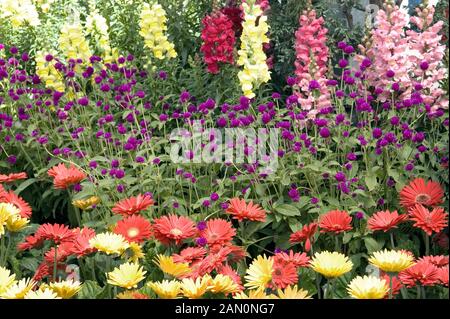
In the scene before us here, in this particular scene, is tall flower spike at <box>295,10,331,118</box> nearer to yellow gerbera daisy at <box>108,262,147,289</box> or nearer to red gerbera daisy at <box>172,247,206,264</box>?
red gerbera daisy at <box>172,247,206,264</box>

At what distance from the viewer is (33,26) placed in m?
5.63

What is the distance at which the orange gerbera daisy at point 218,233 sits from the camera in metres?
2.62

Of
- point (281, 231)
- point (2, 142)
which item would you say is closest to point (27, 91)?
point (2, 142)

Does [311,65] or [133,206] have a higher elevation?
[311,65]

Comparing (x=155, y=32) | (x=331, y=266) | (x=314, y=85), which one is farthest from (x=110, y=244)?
(x=155, y=32)

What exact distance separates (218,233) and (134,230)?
281 mm

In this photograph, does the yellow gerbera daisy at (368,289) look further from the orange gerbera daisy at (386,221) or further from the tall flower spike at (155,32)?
the tall flower spike at (155,32)

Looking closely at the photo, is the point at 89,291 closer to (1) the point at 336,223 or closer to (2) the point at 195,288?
(2) the point at 195,288

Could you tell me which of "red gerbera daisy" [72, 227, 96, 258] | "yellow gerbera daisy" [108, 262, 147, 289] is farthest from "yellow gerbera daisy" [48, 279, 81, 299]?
"red gerbera daisy" [72, 227, 96, 258]

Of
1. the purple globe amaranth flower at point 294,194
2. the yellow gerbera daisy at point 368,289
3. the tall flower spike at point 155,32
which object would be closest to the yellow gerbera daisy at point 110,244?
the yellow gerbera daisy at point 368,289

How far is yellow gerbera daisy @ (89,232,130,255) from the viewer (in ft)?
7.91

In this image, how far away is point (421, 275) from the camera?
2252 millimetres

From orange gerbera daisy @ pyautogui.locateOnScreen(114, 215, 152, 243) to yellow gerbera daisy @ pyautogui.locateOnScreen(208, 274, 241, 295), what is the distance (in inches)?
17.6
